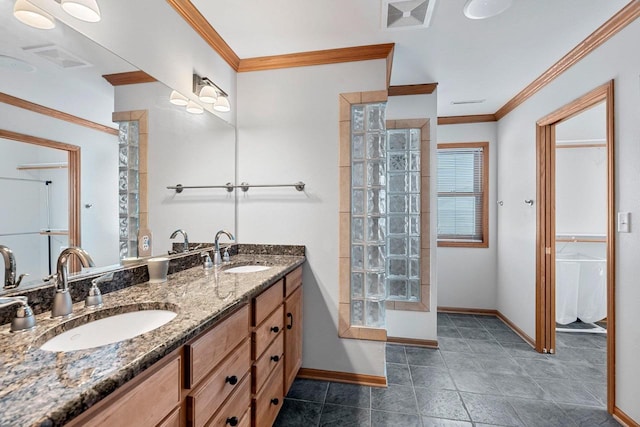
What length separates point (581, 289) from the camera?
10.6 ft

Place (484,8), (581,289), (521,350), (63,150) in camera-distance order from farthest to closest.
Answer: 1. (581,289)
2. (521,350)
3. (484,8)
4. (63,150)

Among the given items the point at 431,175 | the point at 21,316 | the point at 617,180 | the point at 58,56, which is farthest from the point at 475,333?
the point at 58,56

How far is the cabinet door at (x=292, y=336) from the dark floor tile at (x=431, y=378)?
2.98 ft

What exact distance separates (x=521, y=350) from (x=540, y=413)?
0.97m

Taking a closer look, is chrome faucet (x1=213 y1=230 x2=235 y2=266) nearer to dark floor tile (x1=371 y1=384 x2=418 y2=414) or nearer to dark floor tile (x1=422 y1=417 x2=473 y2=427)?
dark floor tile (x1=371 y1=384 x2=418 y2=414)

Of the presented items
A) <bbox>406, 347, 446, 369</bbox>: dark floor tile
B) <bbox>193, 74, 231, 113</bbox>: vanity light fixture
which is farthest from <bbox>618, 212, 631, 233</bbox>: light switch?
<bbox>193, 74, 231, 113</bbox>: vanity light fixture

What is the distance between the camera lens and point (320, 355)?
222 centimetres

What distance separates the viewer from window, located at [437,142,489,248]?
3.60 meters

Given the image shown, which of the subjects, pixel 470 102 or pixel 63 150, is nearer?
pixel 63 150

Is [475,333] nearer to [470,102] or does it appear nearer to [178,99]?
[470,102]

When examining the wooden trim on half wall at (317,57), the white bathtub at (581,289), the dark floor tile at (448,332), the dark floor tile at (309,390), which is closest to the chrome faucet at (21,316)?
the dark floor tile at (309,390)

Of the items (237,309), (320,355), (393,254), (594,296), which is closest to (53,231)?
(237,309)

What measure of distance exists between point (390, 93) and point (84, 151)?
249 cm

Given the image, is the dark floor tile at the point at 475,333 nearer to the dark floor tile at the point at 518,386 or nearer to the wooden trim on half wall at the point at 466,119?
the dark floor tile at the point at 518,386
